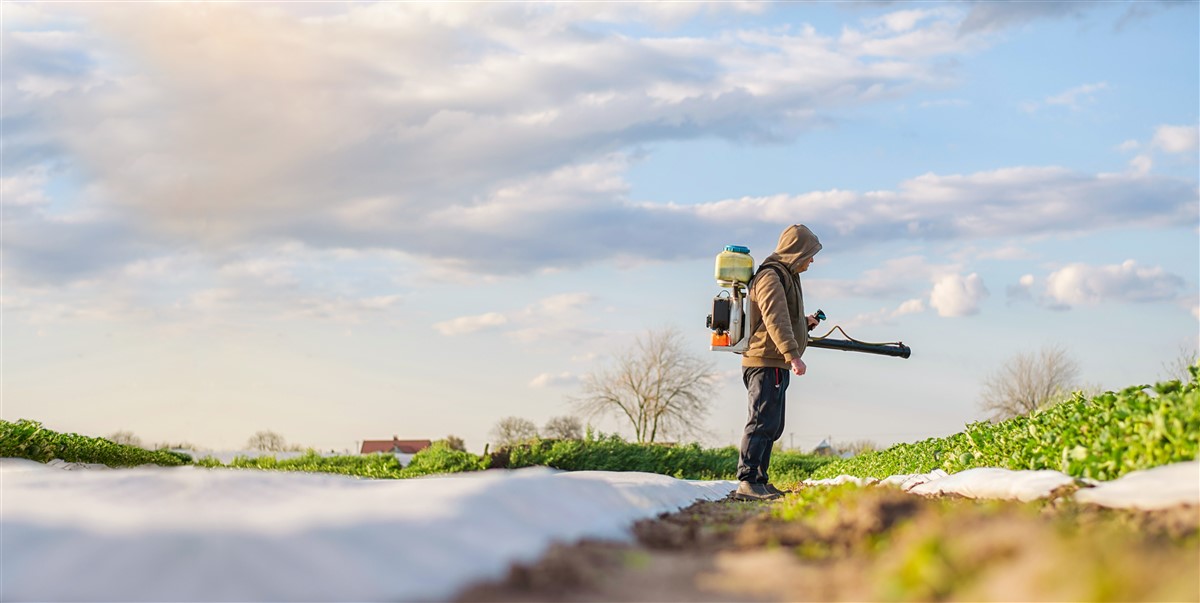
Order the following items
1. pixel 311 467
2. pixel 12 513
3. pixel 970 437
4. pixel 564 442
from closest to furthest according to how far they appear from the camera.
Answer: pixel 12 513, pixel 970 437, pixel 564 442, pixel 311 467

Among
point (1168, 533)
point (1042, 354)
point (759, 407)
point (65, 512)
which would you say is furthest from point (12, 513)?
point (1042, 354)

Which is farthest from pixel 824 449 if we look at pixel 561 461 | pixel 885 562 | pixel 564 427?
pixel 885 562

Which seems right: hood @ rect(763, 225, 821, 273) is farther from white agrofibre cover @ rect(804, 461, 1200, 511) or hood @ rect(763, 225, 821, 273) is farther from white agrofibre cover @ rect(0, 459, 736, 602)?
white agrofibre cover @ rect(0, 459, 736, 602)

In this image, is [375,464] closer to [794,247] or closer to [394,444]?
[794,247]

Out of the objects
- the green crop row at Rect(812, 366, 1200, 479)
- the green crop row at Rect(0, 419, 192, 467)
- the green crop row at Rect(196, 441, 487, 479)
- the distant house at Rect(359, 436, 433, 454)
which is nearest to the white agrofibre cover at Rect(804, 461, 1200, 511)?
the green crop row at Rect(812, 366, 1200, 479)

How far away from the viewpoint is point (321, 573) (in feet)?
10.6

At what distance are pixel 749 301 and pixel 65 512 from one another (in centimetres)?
629

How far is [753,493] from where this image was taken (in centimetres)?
877

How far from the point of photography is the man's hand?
827cm

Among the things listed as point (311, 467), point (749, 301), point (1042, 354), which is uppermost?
point (1042, 354)

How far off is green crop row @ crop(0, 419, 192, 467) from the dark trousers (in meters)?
7.83

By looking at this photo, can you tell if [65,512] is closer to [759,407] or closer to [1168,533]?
[1168,533]

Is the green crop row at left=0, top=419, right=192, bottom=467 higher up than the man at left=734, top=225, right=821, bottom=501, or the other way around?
the man at left=734, top=225, right=821, bottom=501

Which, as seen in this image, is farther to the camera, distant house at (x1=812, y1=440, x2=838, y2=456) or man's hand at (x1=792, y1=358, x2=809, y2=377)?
distant house at (x1=812, y1=440, x2=838, y2=456)
